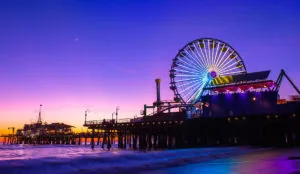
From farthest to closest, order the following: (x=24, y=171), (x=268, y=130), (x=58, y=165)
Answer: (x=268, y=130), (x=58, y=165), (x=24, y=171)

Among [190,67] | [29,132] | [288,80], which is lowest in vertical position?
[29,132]

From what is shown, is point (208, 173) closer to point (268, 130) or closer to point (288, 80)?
point (268, 130)

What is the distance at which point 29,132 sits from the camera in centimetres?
15525

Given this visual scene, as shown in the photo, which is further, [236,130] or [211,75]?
[211,75]

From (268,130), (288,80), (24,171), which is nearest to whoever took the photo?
(24,171)

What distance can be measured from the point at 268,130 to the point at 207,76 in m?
19.9

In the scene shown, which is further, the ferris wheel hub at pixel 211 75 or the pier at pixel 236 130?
the ferris wheel hub at pixel 211 75

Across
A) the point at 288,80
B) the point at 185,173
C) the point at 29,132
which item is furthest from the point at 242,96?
the point at 29,132

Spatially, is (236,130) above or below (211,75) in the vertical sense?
below

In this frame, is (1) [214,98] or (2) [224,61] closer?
(1) [214,98]

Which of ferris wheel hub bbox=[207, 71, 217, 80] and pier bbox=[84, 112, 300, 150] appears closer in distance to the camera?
pier bbox=[84, 112, 300, 150]

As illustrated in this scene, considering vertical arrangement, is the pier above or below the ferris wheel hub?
below

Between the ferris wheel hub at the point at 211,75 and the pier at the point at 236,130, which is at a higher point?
the ferris wheel hub at the point at 211,75

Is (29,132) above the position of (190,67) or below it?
below
